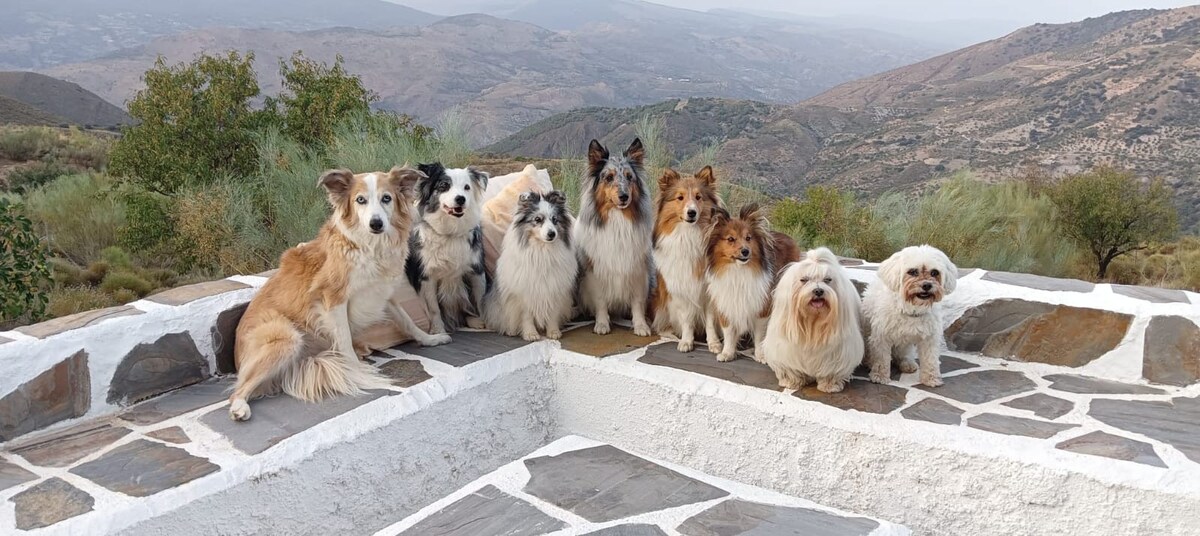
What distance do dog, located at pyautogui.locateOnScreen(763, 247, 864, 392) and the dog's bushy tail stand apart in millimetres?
2049

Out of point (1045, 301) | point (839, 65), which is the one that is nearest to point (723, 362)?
point (1045, 301)

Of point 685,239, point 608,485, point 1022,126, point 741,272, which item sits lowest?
point 608,485

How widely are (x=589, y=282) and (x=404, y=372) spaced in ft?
4.03

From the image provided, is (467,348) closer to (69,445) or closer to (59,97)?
(69,445)

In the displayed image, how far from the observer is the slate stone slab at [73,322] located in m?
3.52

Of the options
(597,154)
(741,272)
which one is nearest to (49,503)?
(597,154)

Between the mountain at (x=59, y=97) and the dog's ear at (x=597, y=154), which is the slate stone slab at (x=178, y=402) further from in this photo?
the mountain at (x=59, y=97)

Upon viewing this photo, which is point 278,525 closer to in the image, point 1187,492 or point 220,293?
point 220,293

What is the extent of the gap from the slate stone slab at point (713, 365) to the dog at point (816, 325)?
19cm

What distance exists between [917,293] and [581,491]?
69.4 inches

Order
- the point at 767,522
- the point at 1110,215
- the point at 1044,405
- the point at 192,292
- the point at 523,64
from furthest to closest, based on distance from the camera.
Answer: the point at 523,64 → the point at 1110,215 → the point at 192,292 → the point at 1044,405 → the point at 767,522

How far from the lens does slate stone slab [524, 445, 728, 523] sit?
9.60 ft

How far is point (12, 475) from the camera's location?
297 cm

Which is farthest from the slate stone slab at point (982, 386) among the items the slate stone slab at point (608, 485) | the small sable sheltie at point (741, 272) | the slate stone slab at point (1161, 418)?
the slate stone slab at point (608, 485)
